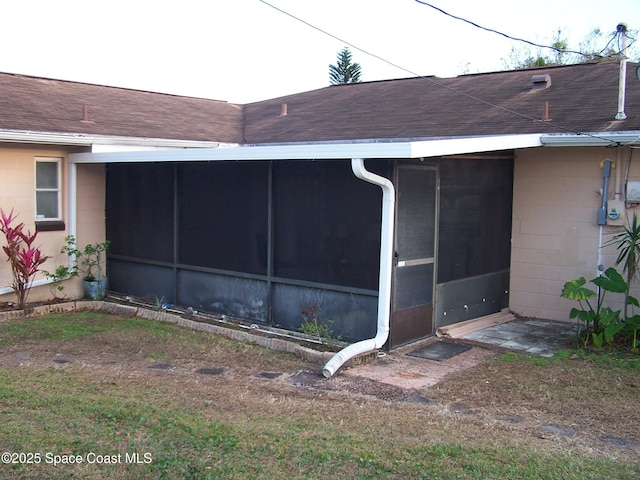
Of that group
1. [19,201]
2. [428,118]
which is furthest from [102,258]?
[428,118]

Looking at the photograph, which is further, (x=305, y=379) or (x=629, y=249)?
(x=629, y=249)

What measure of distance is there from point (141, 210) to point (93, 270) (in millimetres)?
1504

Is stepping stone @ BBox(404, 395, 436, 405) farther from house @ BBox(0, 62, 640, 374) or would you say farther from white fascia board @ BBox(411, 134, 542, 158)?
white fascia board @ BBox(411, 134, 542, 158)

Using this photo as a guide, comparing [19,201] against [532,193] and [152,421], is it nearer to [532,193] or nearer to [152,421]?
[152,421]

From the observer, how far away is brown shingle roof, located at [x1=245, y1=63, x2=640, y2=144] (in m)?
10.6

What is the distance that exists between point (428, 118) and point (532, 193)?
2.44 metres

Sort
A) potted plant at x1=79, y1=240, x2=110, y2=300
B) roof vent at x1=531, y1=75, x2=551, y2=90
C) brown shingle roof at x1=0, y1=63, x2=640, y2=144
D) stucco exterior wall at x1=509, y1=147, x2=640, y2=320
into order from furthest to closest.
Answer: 1. roof vent at x1=531, y1=75, x2=551, y2=90
2. potted plant at x1=79, y1=240, x2=110, y2=300
3. brown shingle roof at x1=0, y1=63, x2=640, y2=144
4. stucco exterior wall at x1=509, y1=147, x2=640, y2=320

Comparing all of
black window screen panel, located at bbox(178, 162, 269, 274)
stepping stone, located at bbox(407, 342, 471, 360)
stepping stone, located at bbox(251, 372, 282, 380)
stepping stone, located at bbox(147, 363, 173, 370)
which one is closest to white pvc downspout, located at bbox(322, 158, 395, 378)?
stepping stone, located at bbox(407, 342, 471, 360)

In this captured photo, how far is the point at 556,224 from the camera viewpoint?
10.5 m

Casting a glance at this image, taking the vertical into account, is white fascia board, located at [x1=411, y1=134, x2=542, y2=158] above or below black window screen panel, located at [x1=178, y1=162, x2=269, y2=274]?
above

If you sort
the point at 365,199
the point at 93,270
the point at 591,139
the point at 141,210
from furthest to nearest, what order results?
the point at 93,270 < the point at 141,210 < the point at 591,139 < the point at 365,199

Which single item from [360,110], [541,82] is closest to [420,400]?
[541,82]

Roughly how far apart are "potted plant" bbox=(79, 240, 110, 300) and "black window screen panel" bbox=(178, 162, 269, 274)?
1843mm

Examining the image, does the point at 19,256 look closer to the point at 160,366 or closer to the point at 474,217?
the point at 160,366
